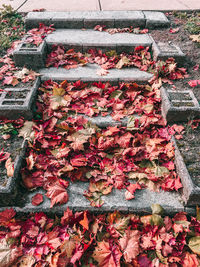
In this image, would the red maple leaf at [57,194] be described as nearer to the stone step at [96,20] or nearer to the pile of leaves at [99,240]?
the pile of leaves at [99,240]

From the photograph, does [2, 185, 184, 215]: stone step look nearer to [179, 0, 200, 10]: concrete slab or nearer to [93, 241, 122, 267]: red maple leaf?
[93, 241, 122, 267]: red maple leaf

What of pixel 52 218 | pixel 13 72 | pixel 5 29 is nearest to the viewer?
pixel 52 218

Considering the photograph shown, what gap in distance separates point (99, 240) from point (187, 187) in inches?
36.8

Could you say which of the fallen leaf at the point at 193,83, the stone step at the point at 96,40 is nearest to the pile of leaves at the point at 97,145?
the fallen leaf at the point at 193,83

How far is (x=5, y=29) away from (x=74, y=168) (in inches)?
125

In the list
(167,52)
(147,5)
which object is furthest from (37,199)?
(147,5)

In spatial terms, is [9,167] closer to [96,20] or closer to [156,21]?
[96,20]

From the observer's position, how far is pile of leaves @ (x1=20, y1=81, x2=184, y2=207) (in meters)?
2.26

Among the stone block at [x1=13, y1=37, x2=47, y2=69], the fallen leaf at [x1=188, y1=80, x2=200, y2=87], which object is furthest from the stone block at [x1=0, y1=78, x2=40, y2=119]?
the fallen leaf at [x1=188, y1=80, x2=200, y2=87]

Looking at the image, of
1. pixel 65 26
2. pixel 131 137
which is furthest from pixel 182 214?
pixel 65 26

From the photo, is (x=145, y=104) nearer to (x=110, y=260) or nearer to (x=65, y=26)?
(x=110, y=260)

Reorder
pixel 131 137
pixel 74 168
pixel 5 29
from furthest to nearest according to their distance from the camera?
pixel 5 29 → pixel 131 137 → pixel 74 168

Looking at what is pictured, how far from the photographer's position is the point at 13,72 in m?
3.14

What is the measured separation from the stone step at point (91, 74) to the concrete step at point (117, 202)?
1598 mm
